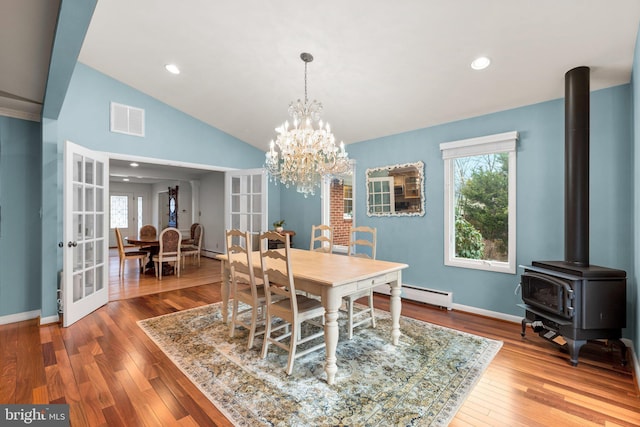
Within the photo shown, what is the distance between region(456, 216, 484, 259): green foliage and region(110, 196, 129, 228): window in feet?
36.4

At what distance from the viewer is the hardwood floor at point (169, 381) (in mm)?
1794

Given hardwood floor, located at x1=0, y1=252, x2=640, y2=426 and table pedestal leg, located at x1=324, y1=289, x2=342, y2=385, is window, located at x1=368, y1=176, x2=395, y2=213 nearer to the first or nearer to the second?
hardwood floor, located at x1=0, y1=252, x2=640, y2=426

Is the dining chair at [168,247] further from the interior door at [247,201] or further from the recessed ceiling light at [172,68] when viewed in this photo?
the recessed ceiling light at [172,68]

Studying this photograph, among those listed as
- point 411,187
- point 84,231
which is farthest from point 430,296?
point 84,231

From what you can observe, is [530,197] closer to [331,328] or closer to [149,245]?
[331,328]

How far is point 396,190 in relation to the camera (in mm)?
4332

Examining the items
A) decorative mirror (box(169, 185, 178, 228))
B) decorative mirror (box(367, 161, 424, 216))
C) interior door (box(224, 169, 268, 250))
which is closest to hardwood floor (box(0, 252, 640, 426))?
decorative mirror (box(367, 161, 424, 216))

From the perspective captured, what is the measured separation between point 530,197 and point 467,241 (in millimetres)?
896

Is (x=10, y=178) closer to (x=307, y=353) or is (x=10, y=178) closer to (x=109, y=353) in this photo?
(x=109, y=353)

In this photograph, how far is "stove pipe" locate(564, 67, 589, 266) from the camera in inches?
102

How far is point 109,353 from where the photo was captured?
255 cm

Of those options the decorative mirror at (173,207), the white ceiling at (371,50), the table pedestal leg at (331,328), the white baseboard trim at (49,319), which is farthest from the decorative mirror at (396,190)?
the decorative mirror at (173,207)

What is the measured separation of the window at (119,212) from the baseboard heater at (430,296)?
412 inches

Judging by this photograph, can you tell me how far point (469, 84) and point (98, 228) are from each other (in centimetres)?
482
